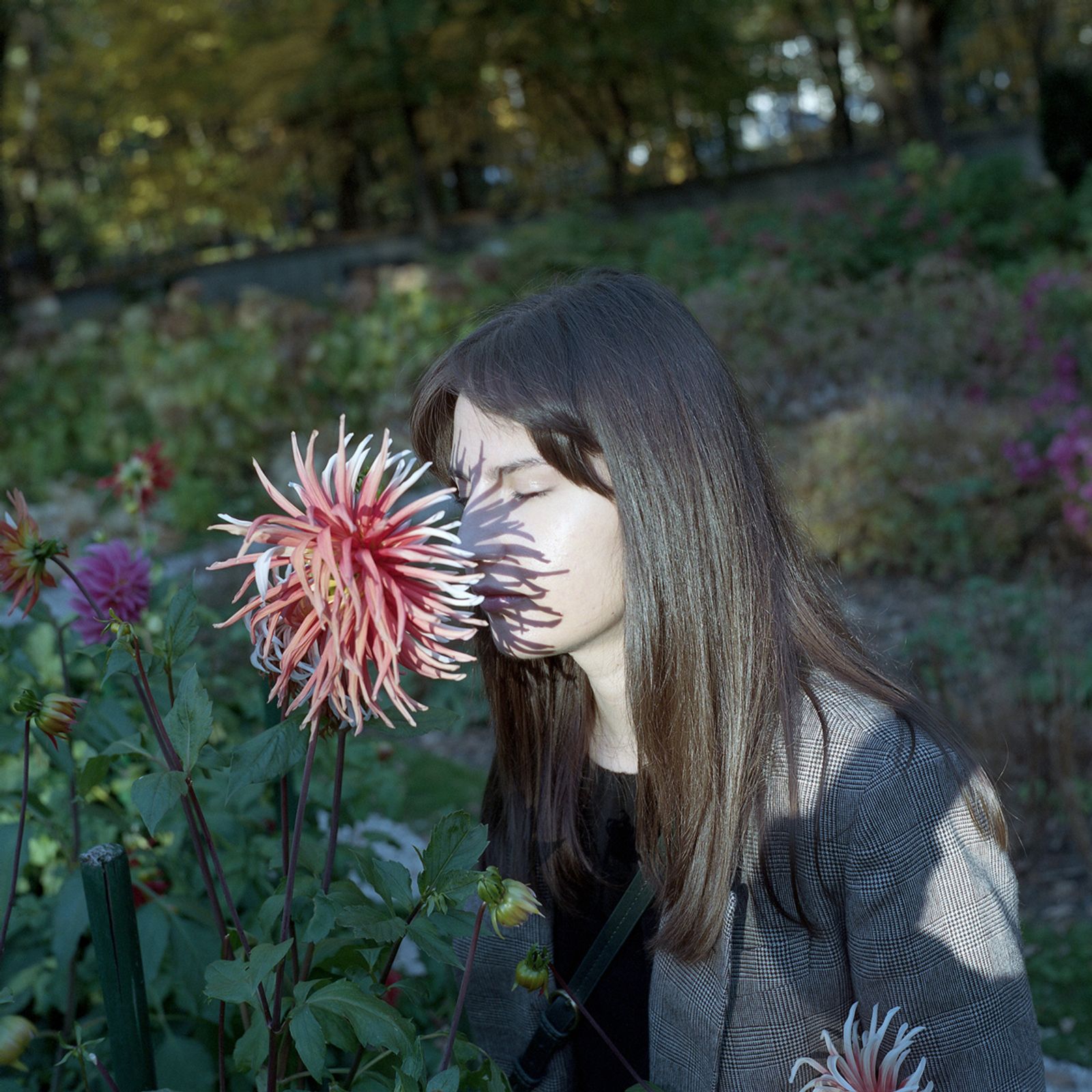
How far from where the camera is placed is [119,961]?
0.95m

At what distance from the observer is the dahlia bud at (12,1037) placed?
0.89 meters

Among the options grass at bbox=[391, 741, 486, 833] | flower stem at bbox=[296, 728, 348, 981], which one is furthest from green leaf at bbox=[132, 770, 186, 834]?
grass at bbox=[391, 741, 486, 833]

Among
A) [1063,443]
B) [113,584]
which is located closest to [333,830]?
[113,584]

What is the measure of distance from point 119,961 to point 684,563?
2.14ft

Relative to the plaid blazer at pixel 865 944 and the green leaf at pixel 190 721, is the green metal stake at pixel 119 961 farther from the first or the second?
the plaid blazer at pixel 865 944

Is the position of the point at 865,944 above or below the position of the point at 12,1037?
below

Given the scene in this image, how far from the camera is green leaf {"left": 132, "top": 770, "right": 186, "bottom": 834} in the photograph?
2.74 feet

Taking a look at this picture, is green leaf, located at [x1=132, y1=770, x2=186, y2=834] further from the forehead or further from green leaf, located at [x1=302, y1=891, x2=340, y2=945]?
the forehead

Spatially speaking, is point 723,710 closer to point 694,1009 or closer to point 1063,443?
point 694,1009

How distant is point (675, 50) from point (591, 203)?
2.32 metres

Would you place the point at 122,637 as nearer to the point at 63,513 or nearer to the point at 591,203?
the point at 63,513

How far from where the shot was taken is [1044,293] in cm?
675

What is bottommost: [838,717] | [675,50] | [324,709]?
[838,717]

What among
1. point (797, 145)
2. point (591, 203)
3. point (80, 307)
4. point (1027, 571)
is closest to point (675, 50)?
point (591, 203)
